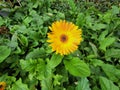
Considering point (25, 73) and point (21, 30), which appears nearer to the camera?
point (25, 73)

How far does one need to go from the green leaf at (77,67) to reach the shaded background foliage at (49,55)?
0.04 meters

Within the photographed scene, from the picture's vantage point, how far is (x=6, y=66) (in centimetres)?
227

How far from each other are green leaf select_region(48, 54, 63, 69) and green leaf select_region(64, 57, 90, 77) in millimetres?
Result: 61

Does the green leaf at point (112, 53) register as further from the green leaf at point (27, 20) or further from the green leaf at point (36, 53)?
the green leaf at point (27, 20)

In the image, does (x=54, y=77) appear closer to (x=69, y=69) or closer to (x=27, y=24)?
(x=69, y=69)

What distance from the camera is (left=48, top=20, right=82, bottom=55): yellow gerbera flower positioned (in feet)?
6.38

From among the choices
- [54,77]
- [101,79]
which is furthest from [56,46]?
[101,79]

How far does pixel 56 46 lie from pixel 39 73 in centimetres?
22

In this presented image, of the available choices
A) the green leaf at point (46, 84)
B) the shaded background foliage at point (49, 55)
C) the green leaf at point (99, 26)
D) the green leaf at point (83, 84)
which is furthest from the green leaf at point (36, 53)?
the green leaf at point (99, 26)

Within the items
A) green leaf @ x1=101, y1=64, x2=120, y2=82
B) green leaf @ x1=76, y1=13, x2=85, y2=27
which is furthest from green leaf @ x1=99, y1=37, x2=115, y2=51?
green leaf @ x1=76, y1=13, x2=85, y2=27

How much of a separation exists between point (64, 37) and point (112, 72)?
1.39 ft

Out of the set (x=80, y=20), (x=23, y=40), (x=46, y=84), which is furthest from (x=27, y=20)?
(x=46, y=84)

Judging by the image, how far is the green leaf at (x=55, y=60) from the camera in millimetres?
2006

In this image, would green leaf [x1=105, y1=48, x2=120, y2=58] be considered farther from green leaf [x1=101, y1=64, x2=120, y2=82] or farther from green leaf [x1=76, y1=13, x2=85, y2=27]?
green leaf [x1=76, y1=13, x2=85, y2=27]
